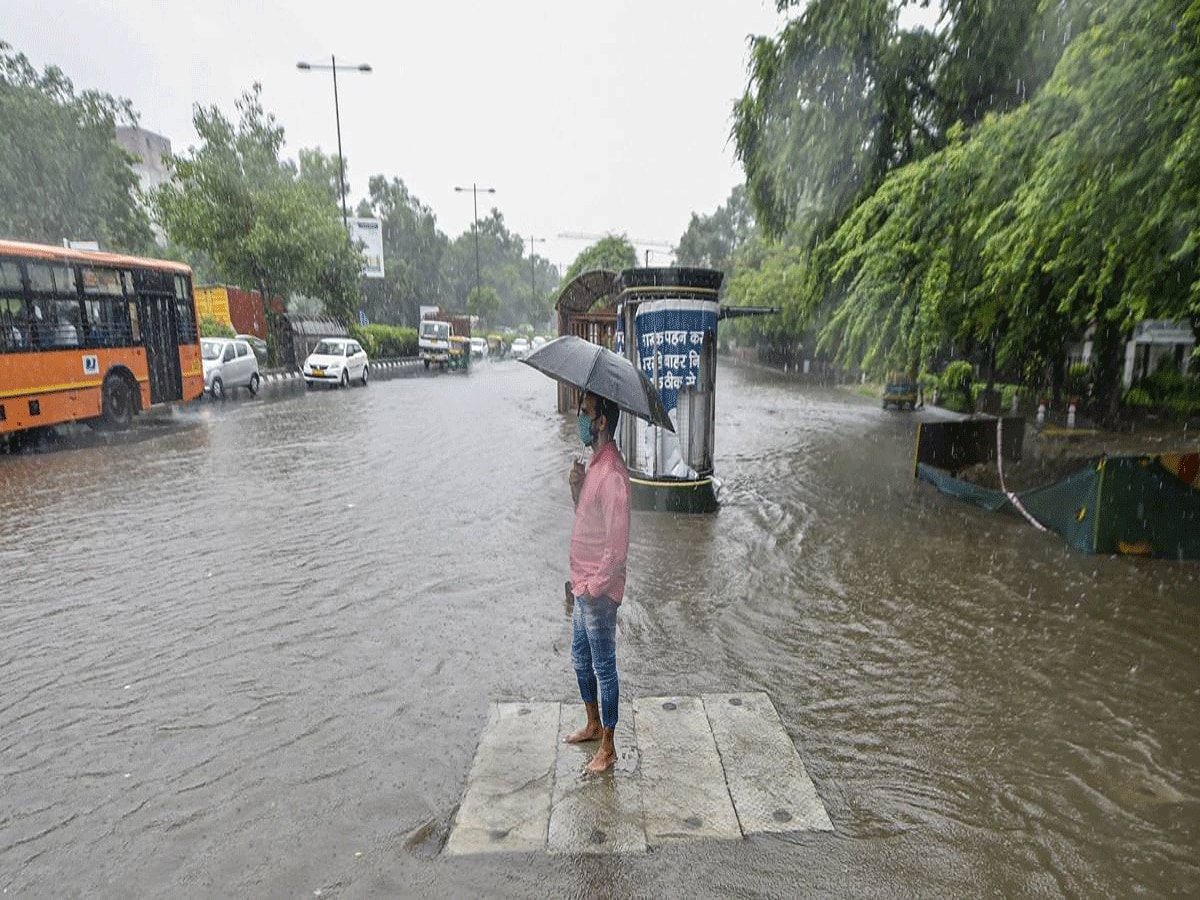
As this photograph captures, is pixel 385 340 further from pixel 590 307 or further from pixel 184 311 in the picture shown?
pixel 590 307

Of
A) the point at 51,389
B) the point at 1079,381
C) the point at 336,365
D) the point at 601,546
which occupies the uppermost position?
the point at 51,389

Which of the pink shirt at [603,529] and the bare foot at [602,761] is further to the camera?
the bare foot at [602,761]

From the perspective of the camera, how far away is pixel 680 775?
11.6 ft

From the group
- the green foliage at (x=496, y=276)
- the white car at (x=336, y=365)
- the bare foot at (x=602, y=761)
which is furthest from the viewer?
the green foliage at (x=496, y=276)

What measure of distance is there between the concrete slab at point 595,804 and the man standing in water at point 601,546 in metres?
0.09

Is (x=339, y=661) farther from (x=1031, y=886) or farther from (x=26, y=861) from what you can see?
(x=1031, y=886)

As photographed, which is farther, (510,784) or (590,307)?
(590,307)

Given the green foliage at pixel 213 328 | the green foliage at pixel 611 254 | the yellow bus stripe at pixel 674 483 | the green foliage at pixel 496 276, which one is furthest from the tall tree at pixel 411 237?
the yellow bus stripe at pixel 674 483

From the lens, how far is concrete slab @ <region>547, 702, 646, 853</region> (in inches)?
121

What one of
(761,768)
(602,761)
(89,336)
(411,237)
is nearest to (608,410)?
(602,761)

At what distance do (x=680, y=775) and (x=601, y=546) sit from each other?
121 centimetres

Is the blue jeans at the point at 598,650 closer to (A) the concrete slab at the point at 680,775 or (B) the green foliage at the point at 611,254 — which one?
(A) the concrete slab at the point at 680,775

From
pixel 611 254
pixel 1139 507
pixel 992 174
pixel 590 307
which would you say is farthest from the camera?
pixel 611 254

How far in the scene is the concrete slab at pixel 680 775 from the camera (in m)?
3.17
